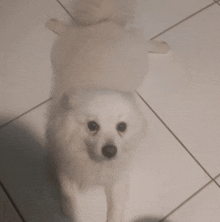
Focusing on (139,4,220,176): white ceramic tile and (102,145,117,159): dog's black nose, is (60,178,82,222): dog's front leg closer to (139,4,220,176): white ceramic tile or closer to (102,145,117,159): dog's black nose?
(102,145,117,159): dog's black nose

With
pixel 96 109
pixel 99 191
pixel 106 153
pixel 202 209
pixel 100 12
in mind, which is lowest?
pixel 202 209

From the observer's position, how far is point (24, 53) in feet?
3.89

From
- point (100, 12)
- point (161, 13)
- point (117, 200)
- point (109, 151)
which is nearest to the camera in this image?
point (109, 151)

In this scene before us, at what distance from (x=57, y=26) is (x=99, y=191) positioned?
31.0 inches

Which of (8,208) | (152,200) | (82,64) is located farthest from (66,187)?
(82,64)

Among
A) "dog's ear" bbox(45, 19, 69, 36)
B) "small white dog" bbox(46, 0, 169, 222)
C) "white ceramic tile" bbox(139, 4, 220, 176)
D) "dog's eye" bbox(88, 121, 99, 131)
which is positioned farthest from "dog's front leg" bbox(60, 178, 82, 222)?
"dog's ear" bbox(45, 19, 69, 36)

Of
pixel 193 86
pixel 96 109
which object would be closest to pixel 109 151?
pixel 96 109

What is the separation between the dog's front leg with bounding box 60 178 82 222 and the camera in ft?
2.98

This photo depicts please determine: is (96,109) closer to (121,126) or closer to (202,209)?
(121,126)

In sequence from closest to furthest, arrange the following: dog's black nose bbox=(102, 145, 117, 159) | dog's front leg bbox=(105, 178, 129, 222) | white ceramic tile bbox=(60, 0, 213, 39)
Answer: dog's black nose bbox=(102, 145, 117, 159) → dog's front leg bbox=(105, 178, 129, 222) → white ceramic tile bbox=(60, 0, 213, 39)

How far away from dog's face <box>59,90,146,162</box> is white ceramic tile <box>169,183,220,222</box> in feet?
1.22

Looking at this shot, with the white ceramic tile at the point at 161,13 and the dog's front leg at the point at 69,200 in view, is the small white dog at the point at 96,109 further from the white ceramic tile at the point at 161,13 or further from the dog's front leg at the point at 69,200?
the white ceramic tile at the point at 161,13

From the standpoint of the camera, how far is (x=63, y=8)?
1.28 m

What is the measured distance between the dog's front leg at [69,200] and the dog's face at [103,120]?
6.4 inches
